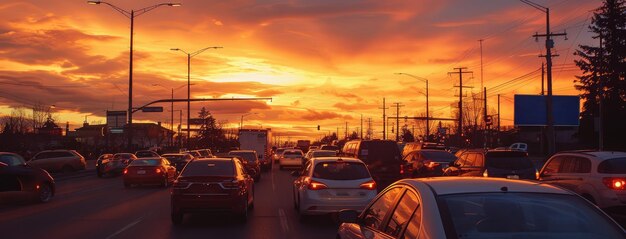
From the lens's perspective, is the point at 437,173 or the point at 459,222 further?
the point at 437,173

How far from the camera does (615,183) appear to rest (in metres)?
13.3

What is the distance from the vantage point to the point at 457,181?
5.44 m

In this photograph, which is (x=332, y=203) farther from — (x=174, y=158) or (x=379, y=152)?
(x=174, y=158)

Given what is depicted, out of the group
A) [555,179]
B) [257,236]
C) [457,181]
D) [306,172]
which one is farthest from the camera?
[306,172]

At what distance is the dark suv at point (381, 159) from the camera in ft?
78.6

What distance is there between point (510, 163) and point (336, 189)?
636 cm

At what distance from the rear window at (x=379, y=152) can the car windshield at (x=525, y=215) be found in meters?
19.4

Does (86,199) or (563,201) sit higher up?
(563,201)

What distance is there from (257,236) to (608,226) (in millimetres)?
8966

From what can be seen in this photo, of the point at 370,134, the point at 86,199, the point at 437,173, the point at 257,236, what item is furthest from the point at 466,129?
the point at 257,236

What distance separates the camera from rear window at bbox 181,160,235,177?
1521cm

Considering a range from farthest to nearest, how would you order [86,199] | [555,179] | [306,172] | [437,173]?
[437,173]
[86,199]
[306,172]
[555,179]

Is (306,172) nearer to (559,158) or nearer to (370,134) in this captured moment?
(559,158)

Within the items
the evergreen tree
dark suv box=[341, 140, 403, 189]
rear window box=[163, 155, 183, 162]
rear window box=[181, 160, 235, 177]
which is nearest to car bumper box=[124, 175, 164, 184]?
dark suv box=[341, 140, 403, 189]
